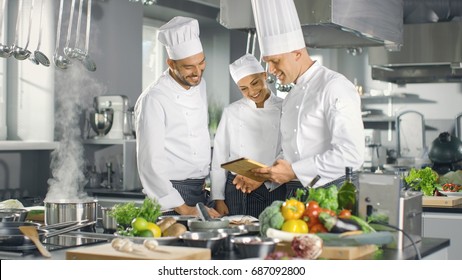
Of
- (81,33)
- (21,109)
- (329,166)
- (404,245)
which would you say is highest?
(81,33)

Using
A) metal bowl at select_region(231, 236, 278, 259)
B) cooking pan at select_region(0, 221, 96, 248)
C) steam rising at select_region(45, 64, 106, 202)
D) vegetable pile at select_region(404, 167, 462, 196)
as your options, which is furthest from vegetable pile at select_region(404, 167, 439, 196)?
cooking pan at select_region(0, 221, 96, 248)

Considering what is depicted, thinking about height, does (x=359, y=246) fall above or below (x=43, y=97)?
below

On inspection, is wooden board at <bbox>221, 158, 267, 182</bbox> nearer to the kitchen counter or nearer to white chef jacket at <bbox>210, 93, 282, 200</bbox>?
white chef jacket at <bbox>210, 93, 282, 200</bbox>

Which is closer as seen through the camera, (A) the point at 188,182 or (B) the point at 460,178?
(A) the point at 188,182

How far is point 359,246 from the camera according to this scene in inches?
99.1

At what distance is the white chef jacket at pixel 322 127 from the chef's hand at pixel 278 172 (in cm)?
4

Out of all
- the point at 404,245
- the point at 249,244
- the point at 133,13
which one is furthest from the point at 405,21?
the point at 249,244

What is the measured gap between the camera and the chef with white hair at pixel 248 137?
13.3 feet

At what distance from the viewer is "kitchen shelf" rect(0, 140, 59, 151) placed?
213 inches

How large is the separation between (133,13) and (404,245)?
4470 millimetres

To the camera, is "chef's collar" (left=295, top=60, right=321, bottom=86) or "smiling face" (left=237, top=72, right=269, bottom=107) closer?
"chef's collar" (left=295, top=60, right=321, bottom=86)

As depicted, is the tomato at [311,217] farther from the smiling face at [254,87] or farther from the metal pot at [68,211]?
the smiling face at [254,87]

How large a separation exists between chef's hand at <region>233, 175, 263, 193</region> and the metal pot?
0.97 m

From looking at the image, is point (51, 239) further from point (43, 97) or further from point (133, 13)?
point (133, 13)
